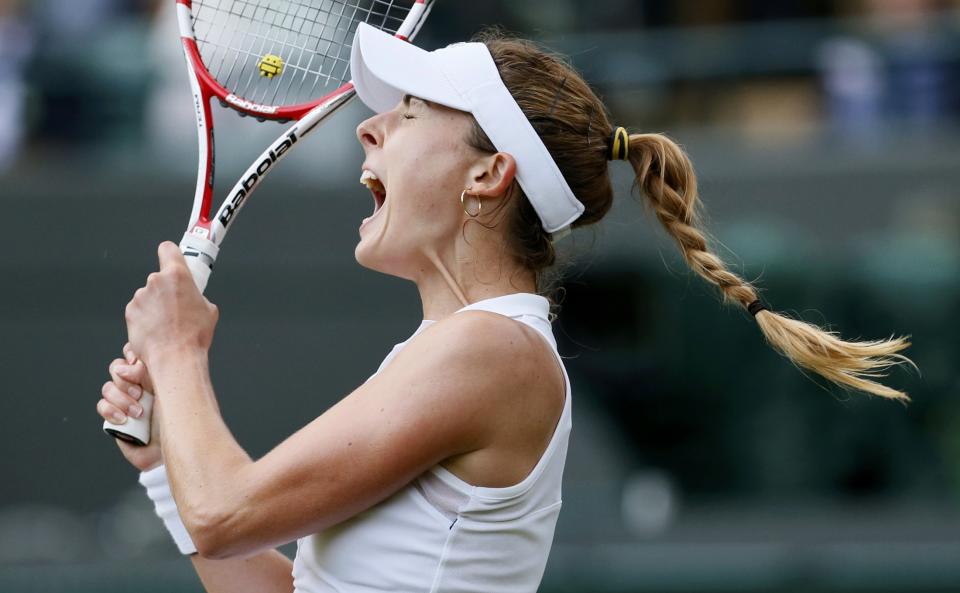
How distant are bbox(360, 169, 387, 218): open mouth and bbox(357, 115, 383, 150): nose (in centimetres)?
4

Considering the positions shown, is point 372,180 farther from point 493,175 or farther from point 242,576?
point 242,576

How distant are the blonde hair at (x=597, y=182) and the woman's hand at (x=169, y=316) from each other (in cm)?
45

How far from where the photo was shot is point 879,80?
642 centimetres

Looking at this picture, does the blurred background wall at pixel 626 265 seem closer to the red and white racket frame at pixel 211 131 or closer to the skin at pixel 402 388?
the red and white racket frame at pixel 211 131

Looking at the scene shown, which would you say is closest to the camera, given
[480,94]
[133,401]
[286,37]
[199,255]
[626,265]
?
[480,94]

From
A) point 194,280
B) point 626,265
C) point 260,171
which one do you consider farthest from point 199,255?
point 626,265

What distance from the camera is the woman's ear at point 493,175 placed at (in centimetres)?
197

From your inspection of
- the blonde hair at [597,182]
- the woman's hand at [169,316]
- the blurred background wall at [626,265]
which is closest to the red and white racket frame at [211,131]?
the woman's hand at [169,316]

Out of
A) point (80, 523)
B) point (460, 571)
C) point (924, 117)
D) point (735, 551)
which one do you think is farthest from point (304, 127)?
point (924, 117)

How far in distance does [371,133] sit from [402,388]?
0.43 m

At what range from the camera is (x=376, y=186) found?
210 cm

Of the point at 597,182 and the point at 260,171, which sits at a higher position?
the point at 597,182

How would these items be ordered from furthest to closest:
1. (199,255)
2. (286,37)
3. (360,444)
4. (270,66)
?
(286,37), (270,66), (199,255), (360,444)

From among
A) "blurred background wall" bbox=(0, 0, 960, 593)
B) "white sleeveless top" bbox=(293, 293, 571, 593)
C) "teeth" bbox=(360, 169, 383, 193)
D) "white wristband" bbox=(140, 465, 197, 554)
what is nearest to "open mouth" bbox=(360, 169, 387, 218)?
"teeth" bbox=(360, 169, 383, 193)
